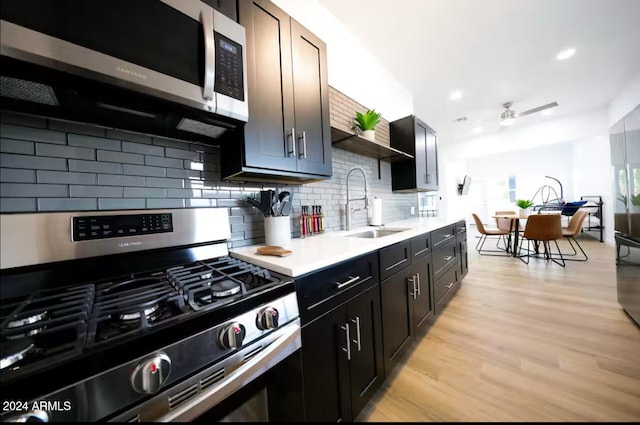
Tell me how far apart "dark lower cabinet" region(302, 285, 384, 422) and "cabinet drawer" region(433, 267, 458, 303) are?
100 cm

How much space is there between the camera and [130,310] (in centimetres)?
54

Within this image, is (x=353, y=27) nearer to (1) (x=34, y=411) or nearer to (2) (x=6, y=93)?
(2) (x=6, y=93)

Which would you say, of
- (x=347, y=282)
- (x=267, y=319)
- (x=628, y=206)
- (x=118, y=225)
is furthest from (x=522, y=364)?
(x=118, y=225)

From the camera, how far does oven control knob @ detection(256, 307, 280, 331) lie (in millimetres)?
665

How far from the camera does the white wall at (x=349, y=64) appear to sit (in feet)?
6.06

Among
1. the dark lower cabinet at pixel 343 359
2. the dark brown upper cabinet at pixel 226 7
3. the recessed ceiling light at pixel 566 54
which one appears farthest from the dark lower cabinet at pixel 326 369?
the recessed ceiling light at pixel 566 54

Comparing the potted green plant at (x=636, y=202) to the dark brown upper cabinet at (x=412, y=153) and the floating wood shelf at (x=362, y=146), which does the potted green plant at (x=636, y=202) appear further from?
the floating wood shelf at (x=362, y=146)

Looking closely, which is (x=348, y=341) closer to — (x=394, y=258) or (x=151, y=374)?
(x=394, y=258)

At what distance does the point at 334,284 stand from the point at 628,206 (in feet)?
7.95

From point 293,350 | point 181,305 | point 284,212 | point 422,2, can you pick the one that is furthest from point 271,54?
point 422,2

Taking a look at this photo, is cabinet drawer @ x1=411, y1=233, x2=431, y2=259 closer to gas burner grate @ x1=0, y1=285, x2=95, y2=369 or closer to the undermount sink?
the undermount sink

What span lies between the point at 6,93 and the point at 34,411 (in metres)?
0.87

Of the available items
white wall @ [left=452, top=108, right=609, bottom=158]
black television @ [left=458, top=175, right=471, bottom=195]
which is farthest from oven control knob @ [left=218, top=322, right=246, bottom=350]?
black television @ [left=458, top=175, right=471, bottom=195]

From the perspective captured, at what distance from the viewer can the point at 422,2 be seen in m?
1.92
